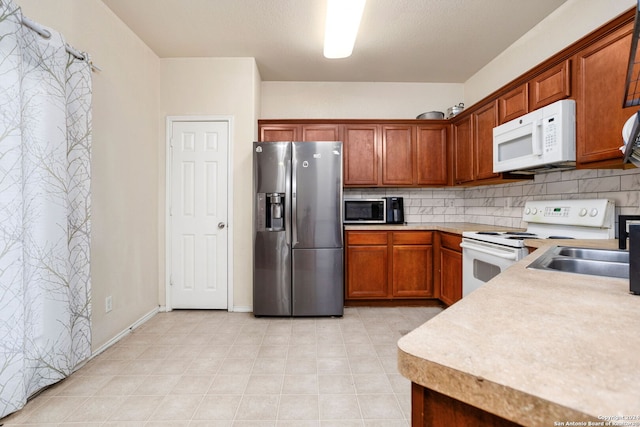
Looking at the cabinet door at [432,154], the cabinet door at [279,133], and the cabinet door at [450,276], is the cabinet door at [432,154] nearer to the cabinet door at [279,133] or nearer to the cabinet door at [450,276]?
the cabinet door at [450,276]

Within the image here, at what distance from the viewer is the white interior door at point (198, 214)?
3113 mm

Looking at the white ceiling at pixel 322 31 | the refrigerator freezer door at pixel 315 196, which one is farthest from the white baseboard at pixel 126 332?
the white ceiling at pixel 322 31

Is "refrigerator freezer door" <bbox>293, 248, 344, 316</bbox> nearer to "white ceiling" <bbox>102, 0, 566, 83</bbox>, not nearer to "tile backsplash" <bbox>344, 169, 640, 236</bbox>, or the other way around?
"tile backsplash" <bbox>344, 169, 640, 236</bbox>

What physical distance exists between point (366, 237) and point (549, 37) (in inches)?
93.1

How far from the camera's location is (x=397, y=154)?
3455 millimetres

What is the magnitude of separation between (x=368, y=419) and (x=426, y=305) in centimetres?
200

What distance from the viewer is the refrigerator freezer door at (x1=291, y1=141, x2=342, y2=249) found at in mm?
2895

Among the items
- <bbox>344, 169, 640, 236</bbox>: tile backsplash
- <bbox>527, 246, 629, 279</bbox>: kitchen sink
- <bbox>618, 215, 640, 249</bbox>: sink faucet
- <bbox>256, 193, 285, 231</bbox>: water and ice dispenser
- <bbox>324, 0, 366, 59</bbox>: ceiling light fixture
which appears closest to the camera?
<bbox>527, 246, 629, 279</bbox>: kitchen sink

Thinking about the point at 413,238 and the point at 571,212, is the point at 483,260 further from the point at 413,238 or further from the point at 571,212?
the point at 413,238

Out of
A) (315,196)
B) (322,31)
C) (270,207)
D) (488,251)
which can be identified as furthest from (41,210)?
(488,251)

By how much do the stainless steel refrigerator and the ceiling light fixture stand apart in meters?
0.82

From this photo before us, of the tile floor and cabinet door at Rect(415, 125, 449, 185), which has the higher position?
cabinet door at Rect(415, 125, 449, 185)

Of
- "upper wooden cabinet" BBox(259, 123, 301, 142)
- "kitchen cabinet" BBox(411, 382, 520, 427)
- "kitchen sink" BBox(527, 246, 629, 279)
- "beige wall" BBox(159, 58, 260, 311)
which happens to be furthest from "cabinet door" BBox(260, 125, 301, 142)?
"kitchen cabinet" BBox(411, 382, 520, 427)

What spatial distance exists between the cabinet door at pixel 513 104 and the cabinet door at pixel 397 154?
1.01m
